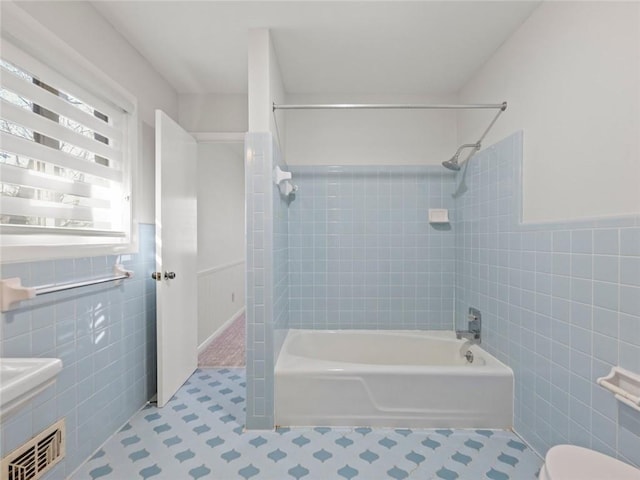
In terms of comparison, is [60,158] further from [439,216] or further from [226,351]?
[439,216]

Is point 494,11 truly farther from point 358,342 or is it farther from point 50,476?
point 50,476

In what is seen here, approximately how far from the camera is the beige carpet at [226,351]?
9.82ft

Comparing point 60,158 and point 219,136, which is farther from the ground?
point 219,136

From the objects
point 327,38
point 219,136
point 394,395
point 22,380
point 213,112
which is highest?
point 327,38

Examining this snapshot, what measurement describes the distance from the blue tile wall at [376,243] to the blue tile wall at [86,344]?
1.12 m

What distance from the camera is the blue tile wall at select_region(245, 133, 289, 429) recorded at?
1917mm

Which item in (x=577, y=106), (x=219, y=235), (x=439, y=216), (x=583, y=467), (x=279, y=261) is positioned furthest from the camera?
(x=219, y=235)

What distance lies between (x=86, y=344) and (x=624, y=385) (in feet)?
7.77

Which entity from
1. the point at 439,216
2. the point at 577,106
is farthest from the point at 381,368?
the point at 577,106

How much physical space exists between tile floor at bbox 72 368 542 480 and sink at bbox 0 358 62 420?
2.70 feet

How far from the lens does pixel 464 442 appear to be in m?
1.84

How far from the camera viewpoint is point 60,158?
1566mm

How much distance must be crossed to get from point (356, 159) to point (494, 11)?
131 cm

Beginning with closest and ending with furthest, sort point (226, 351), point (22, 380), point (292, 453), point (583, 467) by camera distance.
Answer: point (22, 380) → point (583, 467) → point (292, 453) → point (226, 351)
